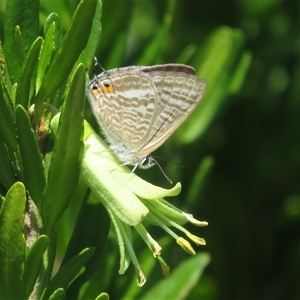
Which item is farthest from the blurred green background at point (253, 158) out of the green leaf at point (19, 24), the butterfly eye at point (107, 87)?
the green leaf at point (19, 24)

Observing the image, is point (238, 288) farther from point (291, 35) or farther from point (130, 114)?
point (130, 114)

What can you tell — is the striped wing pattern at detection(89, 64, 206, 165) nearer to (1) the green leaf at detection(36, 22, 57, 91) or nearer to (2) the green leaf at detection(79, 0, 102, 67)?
(2) the green leaf at detection(79, 0, 102, 67)

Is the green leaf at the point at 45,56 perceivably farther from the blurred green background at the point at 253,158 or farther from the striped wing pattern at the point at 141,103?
the blurred green background at the point at 253,158

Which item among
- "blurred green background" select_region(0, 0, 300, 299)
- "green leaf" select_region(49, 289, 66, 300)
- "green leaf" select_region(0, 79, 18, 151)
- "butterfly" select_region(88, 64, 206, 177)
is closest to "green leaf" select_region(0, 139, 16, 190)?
"green leaf" select_region(0, 79, 18, 151)

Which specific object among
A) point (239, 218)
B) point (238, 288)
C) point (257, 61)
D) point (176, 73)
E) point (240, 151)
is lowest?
point (238, 288)

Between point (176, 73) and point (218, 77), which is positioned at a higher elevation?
point (176, 73)

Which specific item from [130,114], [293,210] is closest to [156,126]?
[130,114]
